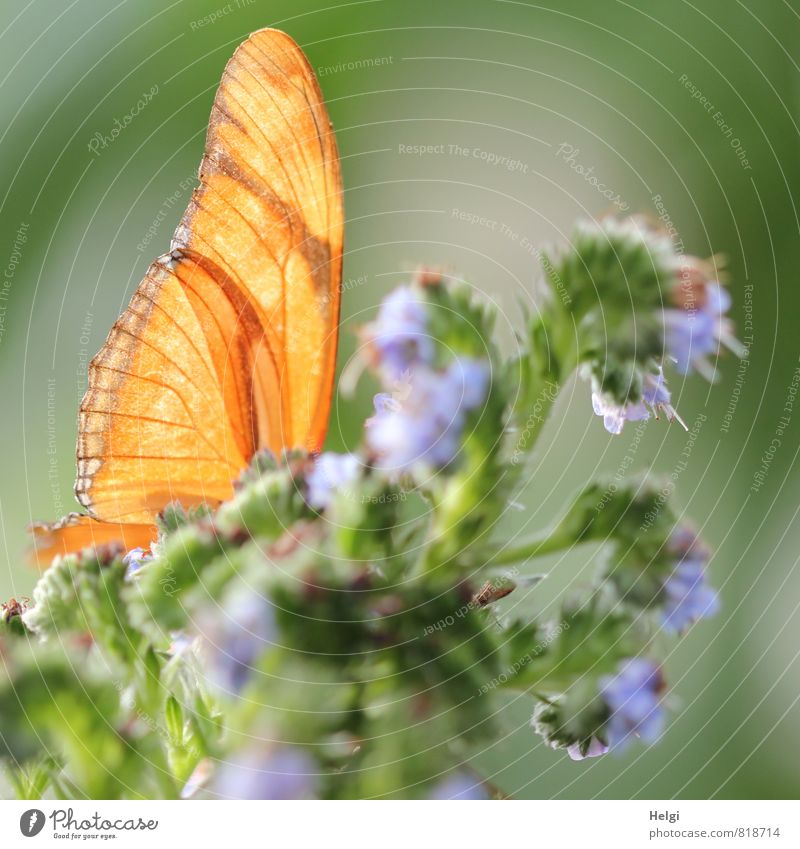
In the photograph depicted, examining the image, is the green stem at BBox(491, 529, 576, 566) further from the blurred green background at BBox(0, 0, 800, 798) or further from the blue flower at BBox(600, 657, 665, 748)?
the blurred green background at BBox(0, 0, 800, 798)

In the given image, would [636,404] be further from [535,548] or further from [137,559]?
[137,559]

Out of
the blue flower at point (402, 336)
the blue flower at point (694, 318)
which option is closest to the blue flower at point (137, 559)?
the blue flower at point (402, 336)

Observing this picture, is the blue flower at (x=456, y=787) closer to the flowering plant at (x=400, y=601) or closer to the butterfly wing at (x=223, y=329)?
the flowering plant at (x=400, y=601)

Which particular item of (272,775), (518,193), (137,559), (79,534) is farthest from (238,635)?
(518,193)

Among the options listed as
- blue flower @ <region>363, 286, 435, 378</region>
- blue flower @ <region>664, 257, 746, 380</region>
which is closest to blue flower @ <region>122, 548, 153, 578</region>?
blue flower @ <region>363, 286, 435, 378</region>

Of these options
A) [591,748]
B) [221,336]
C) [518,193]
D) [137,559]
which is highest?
[518,193]
